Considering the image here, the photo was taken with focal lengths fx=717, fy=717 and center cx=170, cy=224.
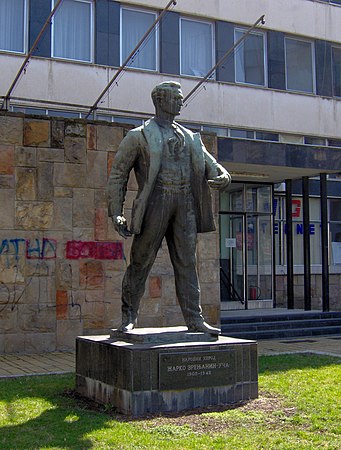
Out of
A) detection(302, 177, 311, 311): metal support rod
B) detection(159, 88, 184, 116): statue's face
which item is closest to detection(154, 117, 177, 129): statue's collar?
detection(159, 88, 184, 116): statue's face

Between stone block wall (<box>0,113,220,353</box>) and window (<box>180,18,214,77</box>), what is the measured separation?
742cm

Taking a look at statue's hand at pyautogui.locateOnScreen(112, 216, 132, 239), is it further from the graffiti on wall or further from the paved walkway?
the graffiti on wall

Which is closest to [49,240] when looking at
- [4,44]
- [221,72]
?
[4,44]

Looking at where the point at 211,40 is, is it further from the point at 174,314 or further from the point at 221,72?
the point at 174,314

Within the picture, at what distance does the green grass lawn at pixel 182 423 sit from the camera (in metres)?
5.69

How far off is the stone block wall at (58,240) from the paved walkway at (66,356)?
69 centimetres

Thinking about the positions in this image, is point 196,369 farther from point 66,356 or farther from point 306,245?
point 306,245

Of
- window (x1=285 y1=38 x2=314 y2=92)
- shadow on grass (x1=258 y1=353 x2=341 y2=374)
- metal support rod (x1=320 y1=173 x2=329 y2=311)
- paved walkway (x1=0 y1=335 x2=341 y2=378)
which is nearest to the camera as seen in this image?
shadow on grass (x1=258 y1=353 x2=341 y2=374)

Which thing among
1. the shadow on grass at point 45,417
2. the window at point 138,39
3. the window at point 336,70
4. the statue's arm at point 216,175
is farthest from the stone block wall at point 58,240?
the window at point 336,70

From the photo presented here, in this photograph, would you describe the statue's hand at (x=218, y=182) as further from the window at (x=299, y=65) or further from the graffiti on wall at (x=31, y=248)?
the window at (x=299, y=65)

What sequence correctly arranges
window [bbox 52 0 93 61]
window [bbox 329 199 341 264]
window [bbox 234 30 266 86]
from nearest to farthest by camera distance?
window [bbox 52 0 93 61] → window [bbox 234 30 266 86] → window [bbox 329 199 341 264]

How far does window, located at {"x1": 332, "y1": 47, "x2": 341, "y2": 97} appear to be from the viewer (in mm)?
22891

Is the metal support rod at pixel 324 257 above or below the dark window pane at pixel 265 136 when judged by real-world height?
below

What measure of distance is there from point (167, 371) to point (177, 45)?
14.6 metres
